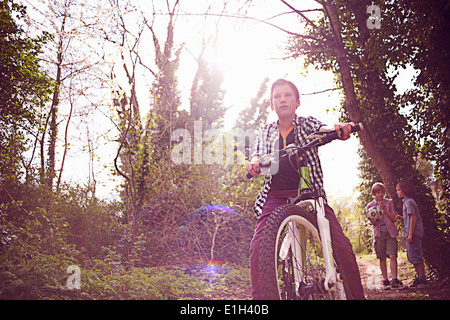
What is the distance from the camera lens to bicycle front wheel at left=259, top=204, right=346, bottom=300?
1739 millimetres

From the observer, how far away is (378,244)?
5520mm

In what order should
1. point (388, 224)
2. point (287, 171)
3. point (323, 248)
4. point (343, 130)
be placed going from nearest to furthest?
point (323, 248)
point (343, 130)
point (287, 171)
point (388, 224)

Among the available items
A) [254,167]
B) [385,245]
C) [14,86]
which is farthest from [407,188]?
[14,86]

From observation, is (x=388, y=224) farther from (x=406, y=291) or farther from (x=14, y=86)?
(x=14, y=86)

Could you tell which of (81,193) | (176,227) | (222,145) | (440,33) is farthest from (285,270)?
(81,193)

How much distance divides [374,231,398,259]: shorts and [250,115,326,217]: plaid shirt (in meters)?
3.71

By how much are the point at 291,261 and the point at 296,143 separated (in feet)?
3.06

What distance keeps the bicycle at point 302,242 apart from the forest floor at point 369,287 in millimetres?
2305

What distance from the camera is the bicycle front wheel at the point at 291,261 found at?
1.74m

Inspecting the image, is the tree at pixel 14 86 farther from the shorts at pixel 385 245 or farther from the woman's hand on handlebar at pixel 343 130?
the shorts at pixel 385 245

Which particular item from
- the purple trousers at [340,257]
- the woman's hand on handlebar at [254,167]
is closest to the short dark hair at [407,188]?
the purple trousers at [340,257]

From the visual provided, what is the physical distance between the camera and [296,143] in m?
2.66

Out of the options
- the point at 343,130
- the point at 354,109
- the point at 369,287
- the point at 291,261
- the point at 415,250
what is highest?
the point at 354,109

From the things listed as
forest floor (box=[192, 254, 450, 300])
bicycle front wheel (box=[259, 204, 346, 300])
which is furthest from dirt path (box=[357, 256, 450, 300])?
bicycle front wheel (box=[259, 204, 346, 300])
